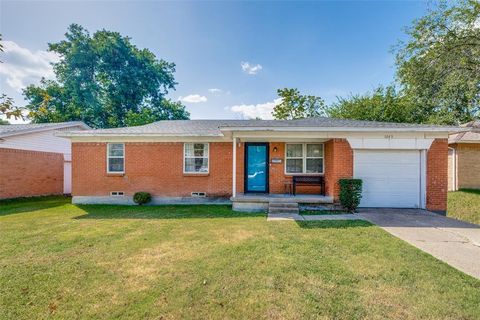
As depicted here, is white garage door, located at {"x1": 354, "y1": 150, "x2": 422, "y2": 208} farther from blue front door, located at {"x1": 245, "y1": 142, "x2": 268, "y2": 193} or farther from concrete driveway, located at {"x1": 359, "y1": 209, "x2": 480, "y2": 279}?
blue front door, located at {"x1": 245, "y1": 142, "x2": 268, "y2": 193}

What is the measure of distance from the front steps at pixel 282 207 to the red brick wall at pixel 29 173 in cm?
1372

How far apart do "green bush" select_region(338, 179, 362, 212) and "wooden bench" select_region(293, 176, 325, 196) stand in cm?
147

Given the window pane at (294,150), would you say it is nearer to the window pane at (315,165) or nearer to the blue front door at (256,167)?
the window pane at (315,165)

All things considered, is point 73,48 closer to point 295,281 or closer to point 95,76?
point 95,76

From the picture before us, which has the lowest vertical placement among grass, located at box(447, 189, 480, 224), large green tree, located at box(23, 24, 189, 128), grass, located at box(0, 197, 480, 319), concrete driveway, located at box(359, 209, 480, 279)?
grass, located at box(447, 189, 480, 224)

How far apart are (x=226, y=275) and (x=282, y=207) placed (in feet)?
15.9

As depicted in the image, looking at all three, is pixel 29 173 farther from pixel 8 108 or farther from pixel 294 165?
pixel 294 165

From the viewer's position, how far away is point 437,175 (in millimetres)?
8227

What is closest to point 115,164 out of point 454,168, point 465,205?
point 465,205

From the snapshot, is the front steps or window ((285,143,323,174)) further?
window ((285,143,323,174))

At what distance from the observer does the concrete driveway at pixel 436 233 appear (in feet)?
13.7

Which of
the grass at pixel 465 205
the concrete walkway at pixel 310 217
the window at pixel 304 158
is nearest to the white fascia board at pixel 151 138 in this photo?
the window at pixel 304 158

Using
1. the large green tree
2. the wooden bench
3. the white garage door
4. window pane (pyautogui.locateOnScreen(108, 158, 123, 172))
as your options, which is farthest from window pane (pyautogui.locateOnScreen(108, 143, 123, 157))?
the large green tree

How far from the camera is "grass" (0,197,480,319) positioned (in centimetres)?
275
